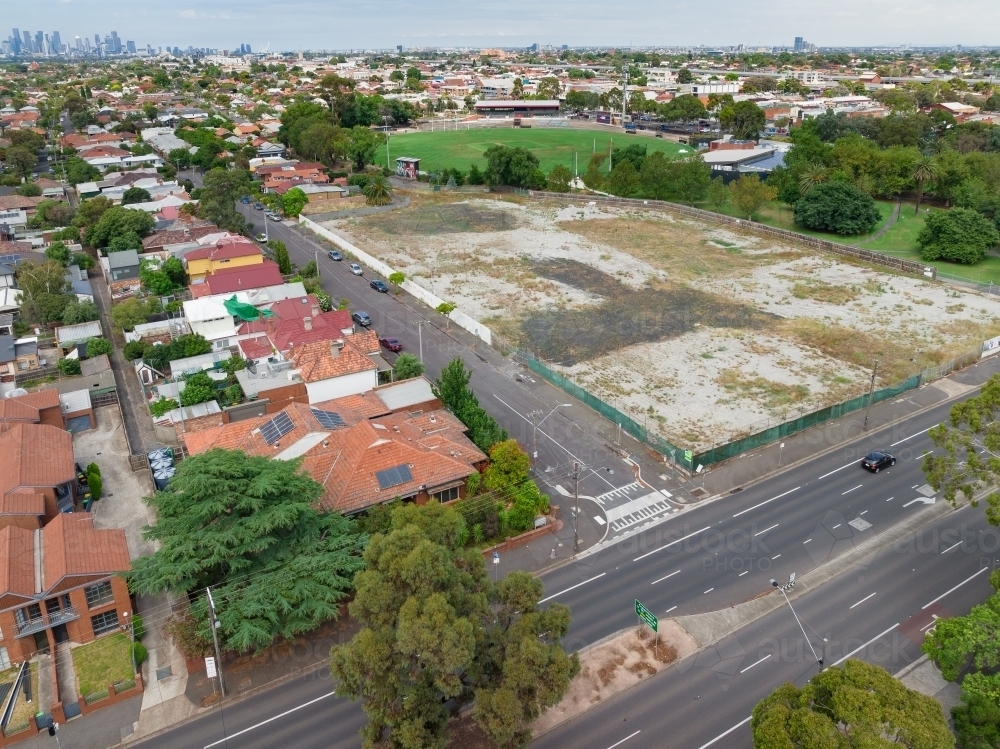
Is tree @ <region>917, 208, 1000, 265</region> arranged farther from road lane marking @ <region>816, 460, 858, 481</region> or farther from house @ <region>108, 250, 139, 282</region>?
house @ <region>108, 250, 139, 282</region>

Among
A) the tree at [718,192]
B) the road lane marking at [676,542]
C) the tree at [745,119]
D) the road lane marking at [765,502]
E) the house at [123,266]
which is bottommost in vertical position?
the road lane marking at [676,542]

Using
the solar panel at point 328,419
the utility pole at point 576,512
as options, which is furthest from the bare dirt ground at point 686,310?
the solar panel at point 328,419

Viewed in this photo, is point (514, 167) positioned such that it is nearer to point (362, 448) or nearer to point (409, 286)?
point (409, 286)

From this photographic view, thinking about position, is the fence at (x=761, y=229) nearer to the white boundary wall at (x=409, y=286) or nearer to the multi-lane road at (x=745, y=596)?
the white boundary wall at (x=409, y=286)

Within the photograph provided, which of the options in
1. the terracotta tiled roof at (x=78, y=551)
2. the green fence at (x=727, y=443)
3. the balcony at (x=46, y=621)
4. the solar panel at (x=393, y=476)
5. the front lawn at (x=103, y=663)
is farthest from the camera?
the green fence at (x=727, y=443)

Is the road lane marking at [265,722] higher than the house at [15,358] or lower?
lower

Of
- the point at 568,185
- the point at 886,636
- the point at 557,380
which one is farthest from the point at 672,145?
the point at 886,636

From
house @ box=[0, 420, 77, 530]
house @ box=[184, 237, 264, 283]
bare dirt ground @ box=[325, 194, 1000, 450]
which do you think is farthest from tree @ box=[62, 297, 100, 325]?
bare dirt ground @ box=[325, 194, 1000, 450]
